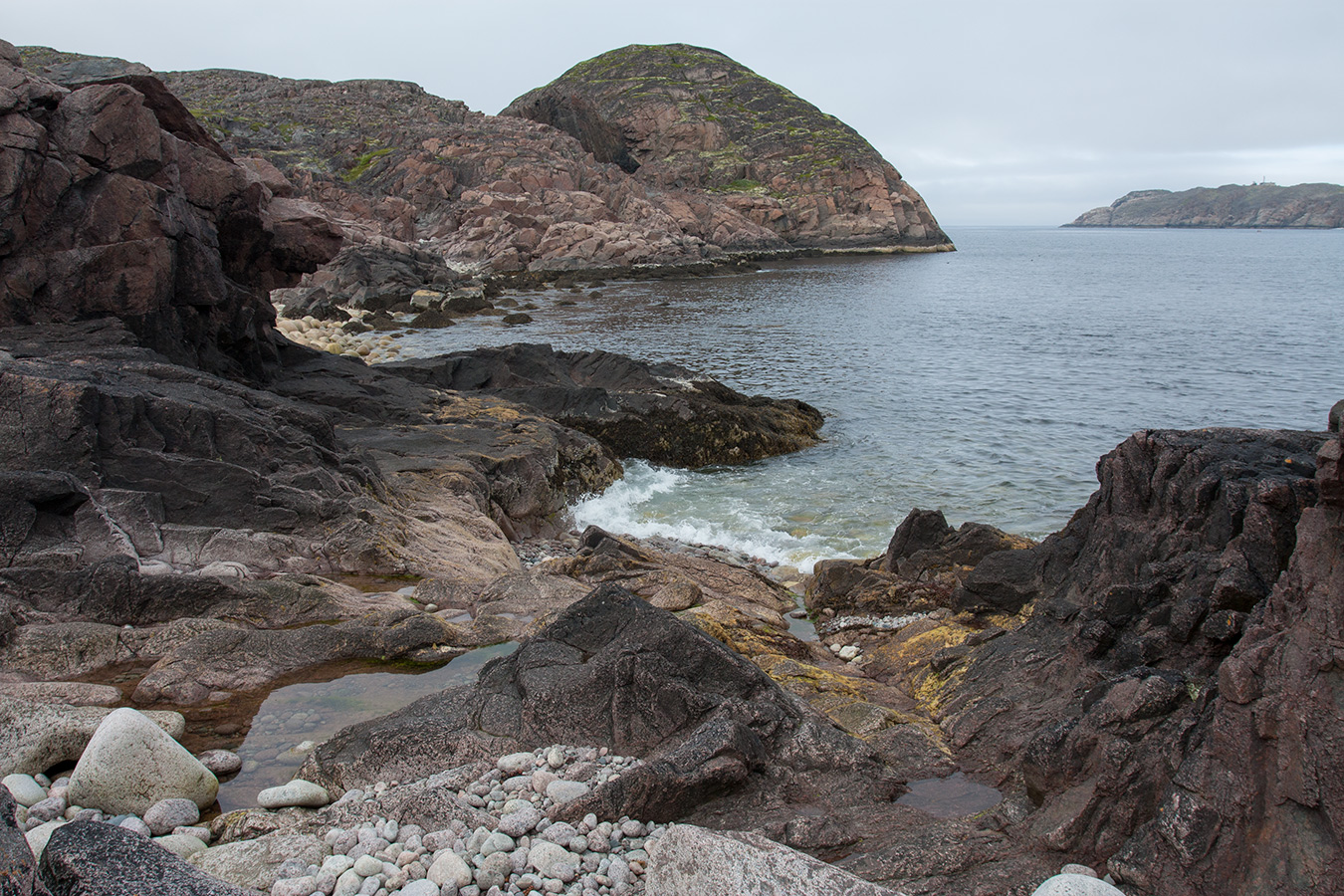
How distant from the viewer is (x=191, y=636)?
7.59m

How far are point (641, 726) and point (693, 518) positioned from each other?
11863 mm

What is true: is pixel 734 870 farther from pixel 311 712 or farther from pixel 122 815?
pixel 311 712

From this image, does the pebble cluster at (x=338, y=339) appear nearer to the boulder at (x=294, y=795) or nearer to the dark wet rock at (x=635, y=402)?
the dark wet rock at (x=635, y=402)

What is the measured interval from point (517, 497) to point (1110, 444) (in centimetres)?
1635

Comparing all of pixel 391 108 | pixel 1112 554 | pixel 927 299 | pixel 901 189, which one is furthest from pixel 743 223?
pixel 1112 554

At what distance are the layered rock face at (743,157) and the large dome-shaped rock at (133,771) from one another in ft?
313

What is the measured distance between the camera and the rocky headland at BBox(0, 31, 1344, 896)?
14.5 feet

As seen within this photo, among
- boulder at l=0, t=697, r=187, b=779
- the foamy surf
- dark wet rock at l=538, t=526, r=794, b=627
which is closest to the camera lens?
boulder at l=0, t=697, r=187, b=779

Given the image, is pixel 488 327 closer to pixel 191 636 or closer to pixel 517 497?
pixel 517 497

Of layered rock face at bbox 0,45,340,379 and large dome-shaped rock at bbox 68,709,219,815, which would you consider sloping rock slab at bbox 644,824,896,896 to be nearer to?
large dome-shaped rock at bbox 68,709,219,815

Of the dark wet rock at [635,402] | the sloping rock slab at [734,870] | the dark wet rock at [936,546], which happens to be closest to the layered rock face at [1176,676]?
the sloping rock slab at [734,870]

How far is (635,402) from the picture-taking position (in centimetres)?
2238

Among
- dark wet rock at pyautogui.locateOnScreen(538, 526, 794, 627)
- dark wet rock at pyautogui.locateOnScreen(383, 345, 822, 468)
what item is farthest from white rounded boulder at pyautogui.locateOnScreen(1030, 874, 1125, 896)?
dark wet rock at pyautogui.locateOnScreen(383, 345, 822, 468)

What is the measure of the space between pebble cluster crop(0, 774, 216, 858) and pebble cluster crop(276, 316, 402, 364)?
98.0ft
